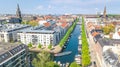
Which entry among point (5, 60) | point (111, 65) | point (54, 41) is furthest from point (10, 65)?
point (54, 41)

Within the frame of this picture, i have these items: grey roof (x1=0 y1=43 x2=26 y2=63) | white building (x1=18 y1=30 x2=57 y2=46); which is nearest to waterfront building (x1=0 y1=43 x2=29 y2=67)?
grey roof (x1=0 y1=43 x2=26 y2=63)

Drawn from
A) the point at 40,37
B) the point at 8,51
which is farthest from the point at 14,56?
the point at 40,37

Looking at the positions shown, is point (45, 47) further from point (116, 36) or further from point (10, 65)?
point (10, 65)

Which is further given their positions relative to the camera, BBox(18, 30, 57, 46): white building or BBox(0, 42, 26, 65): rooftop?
BBox(18, 30, 57, 46): white building

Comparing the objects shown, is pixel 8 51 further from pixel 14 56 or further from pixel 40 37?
pixel 40 37

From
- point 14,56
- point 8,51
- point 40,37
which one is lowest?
point 40,37

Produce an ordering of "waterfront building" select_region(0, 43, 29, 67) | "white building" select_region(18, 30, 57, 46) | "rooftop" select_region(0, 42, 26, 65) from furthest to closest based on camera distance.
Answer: "white building" select_region(18, 30, 57, 46) → "rooftop" select_region(0, 42, 26, 65) → "waterfront building" select_region(0, 43, 29, 67)

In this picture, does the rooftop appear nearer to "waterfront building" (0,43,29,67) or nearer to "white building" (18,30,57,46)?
"waterfront building" (0,43,29,67)

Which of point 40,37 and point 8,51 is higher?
point 8,51
